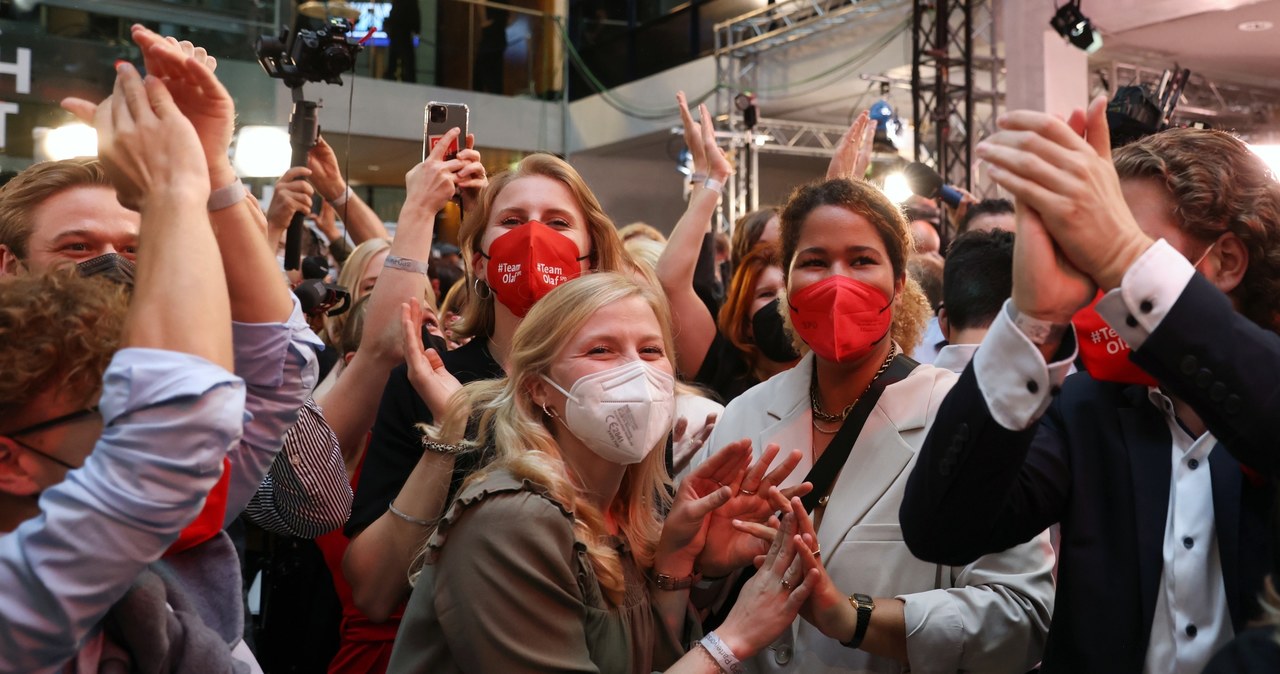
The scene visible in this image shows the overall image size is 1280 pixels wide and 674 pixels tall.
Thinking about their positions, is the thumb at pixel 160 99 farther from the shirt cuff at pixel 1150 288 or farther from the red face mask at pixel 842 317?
the red face mask at pixel 842 317

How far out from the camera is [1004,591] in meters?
2.07

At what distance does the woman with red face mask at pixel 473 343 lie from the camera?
7.16 feet

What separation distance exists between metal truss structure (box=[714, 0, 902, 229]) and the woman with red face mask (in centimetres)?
847

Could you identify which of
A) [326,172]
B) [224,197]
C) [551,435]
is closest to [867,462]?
[551,435]

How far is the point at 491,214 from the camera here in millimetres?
2771

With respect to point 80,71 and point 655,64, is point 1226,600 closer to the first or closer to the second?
point 80,71

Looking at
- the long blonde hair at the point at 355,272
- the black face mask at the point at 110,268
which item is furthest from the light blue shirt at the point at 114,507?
the long blonde hair at the point at 355,272

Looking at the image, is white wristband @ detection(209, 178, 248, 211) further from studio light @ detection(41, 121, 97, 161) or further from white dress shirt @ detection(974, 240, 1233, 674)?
studio light @ detection(41, 121, 97, 161)

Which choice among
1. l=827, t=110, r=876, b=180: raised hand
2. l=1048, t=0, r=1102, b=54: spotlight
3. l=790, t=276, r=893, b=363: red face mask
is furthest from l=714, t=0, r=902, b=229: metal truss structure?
Answer: l=790, t=276, r=893, b=363: red face mask

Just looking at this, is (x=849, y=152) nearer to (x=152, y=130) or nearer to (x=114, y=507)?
(x=152, y=130)

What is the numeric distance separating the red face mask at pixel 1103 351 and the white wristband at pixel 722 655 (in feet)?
2.42

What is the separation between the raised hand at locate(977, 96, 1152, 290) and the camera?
4.39ft

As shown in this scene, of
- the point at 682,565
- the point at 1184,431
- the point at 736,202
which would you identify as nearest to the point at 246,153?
the point at 682,565

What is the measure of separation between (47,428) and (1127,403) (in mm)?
1514
